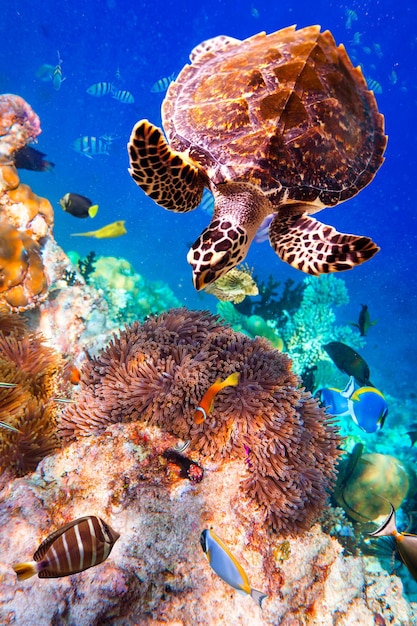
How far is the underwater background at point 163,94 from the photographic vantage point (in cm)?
2995

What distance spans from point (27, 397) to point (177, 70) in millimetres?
53535

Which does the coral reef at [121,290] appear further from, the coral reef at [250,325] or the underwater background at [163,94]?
the underwater background at [163,94]

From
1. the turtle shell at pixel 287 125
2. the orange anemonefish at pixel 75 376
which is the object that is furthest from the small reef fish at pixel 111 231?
the orange anemonefish at pixel 75 376

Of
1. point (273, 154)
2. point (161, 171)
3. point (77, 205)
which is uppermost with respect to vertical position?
point (273, 154)

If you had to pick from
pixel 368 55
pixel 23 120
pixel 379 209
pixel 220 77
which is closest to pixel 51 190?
pixel 368 55

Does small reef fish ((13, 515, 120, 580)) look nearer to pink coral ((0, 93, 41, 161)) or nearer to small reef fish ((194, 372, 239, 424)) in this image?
small reef fish ((194, 372, 239, 424))

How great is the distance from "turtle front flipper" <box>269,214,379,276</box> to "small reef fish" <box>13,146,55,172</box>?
4807 mm

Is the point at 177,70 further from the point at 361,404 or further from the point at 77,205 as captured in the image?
the point at 361,404

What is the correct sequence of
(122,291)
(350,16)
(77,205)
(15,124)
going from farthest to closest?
(350,16) < (122,291) < (15,124) < (77,205)

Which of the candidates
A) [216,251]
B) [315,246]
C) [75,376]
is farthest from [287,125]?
[75,376]

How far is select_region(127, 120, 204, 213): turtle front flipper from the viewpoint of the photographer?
2.42 meters

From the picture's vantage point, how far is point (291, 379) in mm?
2824

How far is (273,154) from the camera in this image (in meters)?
2.78

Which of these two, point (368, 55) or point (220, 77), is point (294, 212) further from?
point (368, 55)
